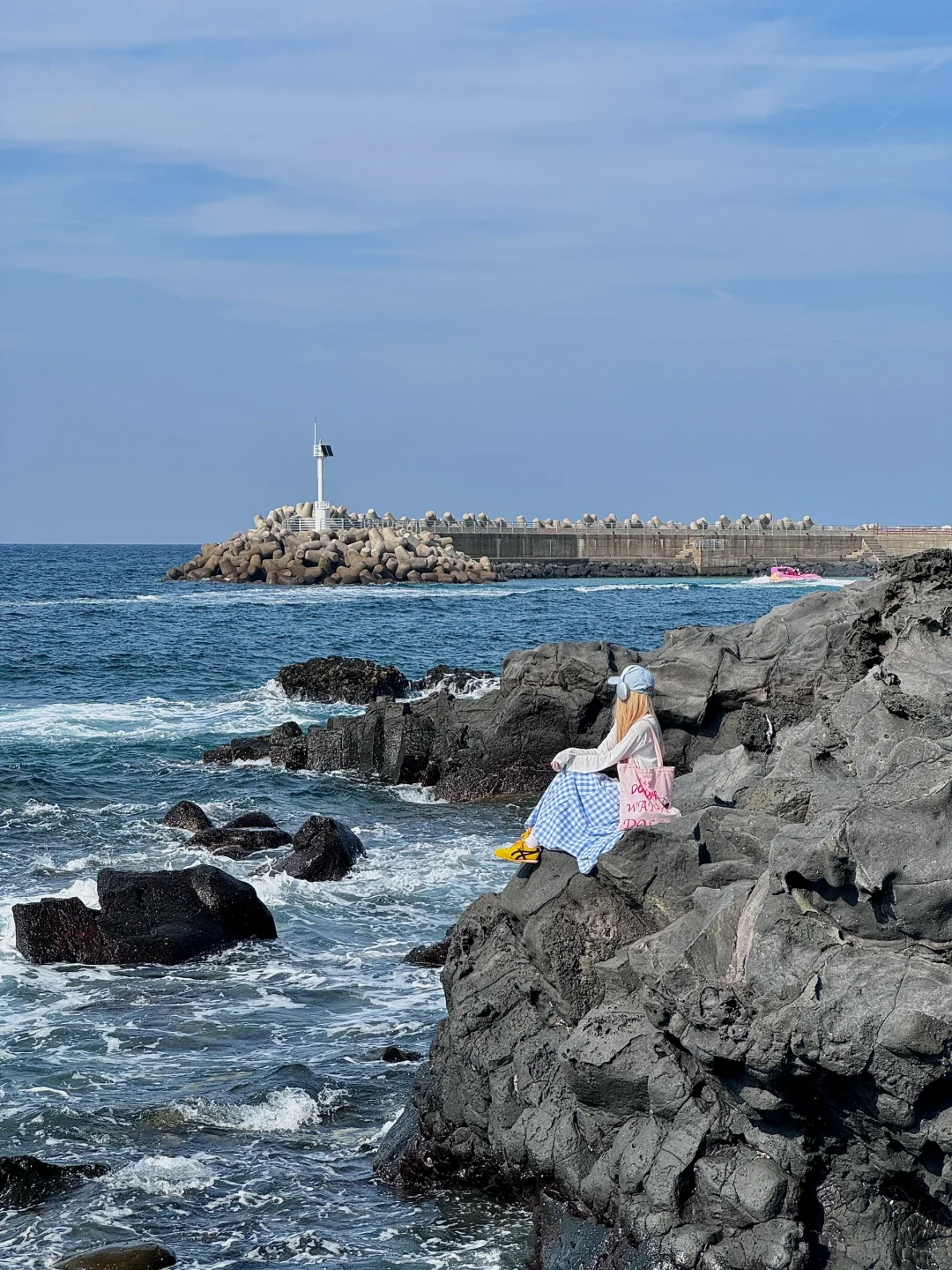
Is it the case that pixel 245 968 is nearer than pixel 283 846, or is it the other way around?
pixel 245 968

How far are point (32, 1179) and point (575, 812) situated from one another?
4029mm

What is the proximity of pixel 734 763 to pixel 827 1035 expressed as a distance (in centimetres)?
732

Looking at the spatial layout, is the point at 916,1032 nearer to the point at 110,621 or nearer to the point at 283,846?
the point at 283,846

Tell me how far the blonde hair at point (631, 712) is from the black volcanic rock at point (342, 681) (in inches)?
803

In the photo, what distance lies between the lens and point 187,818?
61.4 feet

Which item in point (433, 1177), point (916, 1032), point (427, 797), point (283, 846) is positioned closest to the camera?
point (916, 1032)

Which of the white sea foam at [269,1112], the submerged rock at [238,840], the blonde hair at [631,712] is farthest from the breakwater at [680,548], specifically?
the white sea foam at [269,1112]

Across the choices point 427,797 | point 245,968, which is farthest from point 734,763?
point 427,797

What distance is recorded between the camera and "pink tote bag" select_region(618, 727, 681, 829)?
933 cm

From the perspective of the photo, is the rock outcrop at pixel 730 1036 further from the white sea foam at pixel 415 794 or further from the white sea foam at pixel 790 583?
the white sea foam at pixel 790 583

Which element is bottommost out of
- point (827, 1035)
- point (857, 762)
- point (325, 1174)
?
point (325, 1174)

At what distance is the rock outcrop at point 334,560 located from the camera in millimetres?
79875

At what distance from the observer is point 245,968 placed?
507 inches

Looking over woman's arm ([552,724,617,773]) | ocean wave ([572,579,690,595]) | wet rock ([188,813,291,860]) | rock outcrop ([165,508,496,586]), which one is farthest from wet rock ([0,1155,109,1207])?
rock outcrop ([165,508,496,586])
